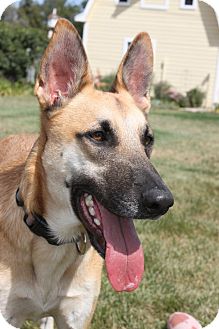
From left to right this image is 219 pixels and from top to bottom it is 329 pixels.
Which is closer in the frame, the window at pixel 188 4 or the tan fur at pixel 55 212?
the tan fur at pixel 55 212

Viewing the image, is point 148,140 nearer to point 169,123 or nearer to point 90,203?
point 90,203

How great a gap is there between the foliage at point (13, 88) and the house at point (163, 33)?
3658 mm

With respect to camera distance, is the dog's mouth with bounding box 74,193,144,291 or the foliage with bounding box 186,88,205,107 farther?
the foliage with bounding box 186,88,205,107

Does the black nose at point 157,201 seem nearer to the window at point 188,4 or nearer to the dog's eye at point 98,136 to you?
the dog's eye at point 98,136

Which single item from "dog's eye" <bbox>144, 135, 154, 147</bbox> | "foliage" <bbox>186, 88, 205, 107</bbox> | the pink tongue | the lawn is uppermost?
"dog's eye" <bbox>144, 135, 154, 147</bbox>

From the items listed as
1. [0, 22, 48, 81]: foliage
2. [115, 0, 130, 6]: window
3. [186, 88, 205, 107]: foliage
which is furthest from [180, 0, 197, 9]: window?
[0, 22, 48, 81]: foliage

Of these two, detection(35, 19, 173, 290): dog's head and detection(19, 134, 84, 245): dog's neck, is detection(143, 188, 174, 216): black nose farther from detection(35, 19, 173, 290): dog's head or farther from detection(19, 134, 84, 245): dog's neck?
detection(19, 134, 84, 245): dog's neck

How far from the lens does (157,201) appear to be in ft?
9.93

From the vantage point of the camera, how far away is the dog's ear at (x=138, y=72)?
394 centimetres

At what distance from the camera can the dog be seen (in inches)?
130

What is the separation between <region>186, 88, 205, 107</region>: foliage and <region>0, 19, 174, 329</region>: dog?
2276 centimetres

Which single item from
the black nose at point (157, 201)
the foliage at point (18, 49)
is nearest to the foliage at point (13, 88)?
the foliage at point (18, 49)

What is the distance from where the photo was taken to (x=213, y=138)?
15008 millimetres

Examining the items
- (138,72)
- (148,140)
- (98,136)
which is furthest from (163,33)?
(98,136)
